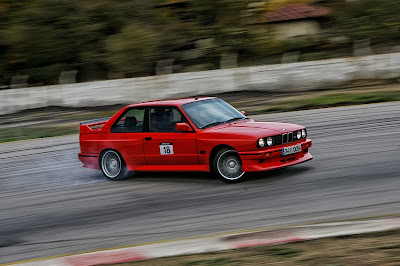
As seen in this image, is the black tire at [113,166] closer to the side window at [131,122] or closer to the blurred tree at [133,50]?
the side window at [131,122]

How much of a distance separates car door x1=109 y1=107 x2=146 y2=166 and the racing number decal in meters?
0.44

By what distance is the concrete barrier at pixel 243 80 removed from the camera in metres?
23.2

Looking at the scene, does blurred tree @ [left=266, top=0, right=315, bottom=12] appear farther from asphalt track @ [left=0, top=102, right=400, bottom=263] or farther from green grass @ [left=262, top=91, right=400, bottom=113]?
asphalt track @ [left=0, top=102, right=400, bottom=263]

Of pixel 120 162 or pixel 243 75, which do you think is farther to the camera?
pixel 243 75

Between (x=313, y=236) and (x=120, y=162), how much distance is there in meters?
5.10

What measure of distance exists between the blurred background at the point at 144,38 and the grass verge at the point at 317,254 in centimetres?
2330

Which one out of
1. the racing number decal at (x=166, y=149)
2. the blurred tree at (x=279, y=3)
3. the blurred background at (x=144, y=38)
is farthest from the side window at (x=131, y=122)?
the blurred tree at (x=279, y=3)

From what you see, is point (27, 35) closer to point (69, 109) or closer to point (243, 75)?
point (69, 109)

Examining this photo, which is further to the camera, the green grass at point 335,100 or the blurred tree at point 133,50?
the blurred tree at point 133,50

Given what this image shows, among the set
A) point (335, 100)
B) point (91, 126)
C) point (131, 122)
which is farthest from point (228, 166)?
point (335, 100)

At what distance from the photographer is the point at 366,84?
23.0 metres

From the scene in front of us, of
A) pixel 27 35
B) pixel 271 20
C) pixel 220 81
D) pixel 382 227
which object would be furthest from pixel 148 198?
pixel 271 20

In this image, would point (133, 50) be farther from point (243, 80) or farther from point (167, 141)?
point (167, 141)

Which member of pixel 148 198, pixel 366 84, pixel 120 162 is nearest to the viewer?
pixel 148 198
